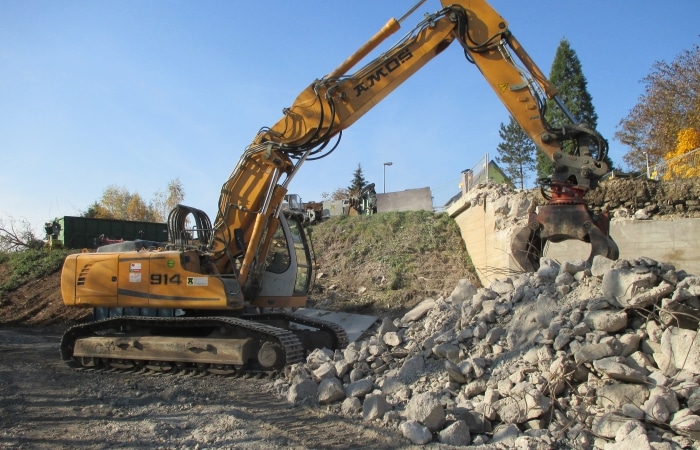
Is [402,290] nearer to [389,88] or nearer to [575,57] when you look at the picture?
[389,88]

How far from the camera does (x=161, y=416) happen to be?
5.87m

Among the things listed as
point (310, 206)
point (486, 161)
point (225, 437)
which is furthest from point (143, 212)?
point (225, 437)

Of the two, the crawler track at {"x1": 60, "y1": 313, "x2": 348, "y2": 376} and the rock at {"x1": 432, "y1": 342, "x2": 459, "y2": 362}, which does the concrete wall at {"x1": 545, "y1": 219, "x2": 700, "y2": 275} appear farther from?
the rock at {"x1": 432, "y1": 342, "x2": 459, "y2": 362}

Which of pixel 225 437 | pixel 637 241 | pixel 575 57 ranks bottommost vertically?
pixel 225 437

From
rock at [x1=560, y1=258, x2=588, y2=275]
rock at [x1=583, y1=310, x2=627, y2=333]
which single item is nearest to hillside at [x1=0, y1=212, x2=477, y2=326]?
rock at [x1=560, y1=258, x2=588, y2=275]

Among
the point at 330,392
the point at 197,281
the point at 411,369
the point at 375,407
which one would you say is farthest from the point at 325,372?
the point at 197,281

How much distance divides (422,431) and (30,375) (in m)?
6.05

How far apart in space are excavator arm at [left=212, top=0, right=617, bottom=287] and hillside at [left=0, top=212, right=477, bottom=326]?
6.51 meters

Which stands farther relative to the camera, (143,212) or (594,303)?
(143,212)

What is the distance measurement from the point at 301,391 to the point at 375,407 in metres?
1.27

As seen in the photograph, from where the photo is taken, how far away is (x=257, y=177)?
27.3 ft

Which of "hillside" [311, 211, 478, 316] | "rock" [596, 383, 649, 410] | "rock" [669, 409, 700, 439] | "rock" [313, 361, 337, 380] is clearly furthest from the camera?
"hillside" [311, 211, 478, 316]

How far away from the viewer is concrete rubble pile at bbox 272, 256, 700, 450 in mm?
4738

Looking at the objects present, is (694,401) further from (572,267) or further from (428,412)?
(572,267)
